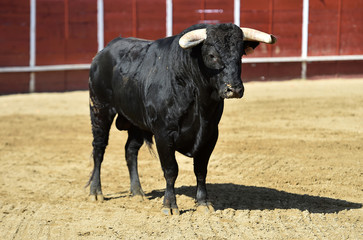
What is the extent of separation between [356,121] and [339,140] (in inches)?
49.7

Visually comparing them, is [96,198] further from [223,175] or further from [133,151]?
[223,175]

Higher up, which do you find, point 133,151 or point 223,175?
point 133,151

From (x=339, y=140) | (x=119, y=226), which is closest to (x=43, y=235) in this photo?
(x=119, y=226)

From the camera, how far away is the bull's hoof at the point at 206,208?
5.82m

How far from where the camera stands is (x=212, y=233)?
516cm

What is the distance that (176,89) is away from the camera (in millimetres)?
5684

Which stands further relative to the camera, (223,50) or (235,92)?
(223,50)

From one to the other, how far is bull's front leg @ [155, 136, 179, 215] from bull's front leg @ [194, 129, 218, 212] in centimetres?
22

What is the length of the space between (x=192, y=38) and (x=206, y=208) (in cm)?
145

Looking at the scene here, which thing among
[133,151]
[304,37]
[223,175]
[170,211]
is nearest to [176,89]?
[170,211]

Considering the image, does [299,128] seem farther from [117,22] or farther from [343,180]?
[117,22]

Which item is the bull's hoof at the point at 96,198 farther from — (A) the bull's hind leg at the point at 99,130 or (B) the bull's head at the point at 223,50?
(B) the bull's head at the point at 223,50

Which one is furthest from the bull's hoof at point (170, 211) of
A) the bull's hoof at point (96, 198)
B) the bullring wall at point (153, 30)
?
the bullring wall at point (153, 30)

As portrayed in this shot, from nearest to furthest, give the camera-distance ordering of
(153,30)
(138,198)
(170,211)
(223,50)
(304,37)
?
(223,50), (170,211), (138,198), (153,30), (304,37)
